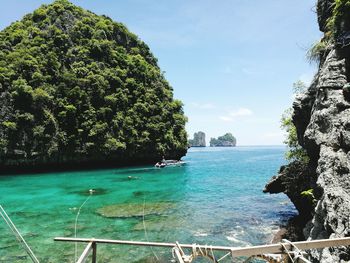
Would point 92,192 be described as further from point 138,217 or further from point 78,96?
point 78,96

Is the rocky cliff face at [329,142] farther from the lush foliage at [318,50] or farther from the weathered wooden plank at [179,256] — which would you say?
the weathered wooden plank at [179,256]

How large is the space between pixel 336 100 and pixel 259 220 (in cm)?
1015

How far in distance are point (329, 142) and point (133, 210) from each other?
574 inches

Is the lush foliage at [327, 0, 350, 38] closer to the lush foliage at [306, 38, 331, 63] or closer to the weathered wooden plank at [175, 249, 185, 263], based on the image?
the lush foliage at [306, 38, 331, 63]

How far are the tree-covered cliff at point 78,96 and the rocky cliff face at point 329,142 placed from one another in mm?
43144

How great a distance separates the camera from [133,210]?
21.9 metres

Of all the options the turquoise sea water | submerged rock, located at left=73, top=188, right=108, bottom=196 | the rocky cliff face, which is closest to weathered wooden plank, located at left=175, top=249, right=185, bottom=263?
the rocky cliff face

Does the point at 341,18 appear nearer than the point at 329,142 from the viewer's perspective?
No

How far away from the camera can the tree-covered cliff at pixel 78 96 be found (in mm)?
48875

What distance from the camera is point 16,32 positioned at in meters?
57.9

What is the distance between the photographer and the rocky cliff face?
8441 mm

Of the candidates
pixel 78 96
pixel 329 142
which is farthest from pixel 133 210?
pixel 78 96

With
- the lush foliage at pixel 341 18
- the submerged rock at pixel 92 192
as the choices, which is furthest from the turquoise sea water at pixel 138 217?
the lush foliage at pixel 341 18

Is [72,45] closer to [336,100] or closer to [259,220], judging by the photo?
[259,220]
